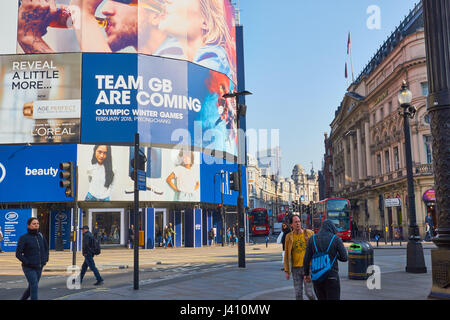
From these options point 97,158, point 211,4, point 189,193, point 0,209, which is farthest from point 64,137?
point 211,4

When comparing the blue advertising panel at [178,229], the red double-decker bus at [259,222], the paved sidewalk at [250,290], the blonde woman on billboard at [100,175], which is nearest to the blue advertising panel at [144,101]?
the blonde woman on billboard at [100,175]

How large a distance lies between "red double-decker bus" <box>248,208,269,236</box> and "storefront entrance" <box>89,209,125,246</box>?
26.7 meters

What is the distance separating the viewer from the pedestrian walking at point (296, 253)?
8688 mm

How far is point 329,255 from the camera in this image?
7.07 metres

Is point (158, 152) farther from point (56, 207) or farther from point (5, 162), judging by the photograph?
point (5, 162)

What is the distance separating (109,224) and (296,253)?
32.3 meters

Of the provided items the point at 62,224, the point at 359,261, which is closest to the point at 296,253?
the point at 359,261

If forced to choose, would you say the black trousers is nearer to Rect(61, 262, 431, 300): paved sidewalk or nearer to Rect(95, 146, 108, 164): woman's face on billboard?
Rect(61, 262, 431, 300): paved sidewalk

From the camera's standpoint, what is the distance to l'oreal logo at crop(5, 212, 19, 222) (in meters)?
35.5

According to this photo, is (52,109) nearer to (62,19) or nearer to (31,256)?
(62,19)

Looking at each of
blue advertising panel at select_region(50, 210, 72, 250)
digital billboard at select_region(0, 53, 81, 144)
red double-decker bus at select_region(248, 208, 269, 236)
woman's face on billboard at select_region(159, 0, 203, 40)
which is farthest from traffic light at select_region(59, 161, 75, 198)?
red double-decker bus at select_region(248, 208, 269, 236)

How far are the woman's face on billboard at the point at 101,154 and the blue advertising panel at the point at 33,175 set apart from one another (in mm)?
1706

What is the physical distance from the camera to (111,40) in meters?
39.2

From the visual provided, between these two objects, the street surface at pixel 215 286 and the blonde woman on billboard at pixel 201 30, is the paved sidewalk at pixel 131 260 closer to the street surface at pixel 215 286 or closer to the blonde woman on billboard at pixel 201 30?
the street surface at pixel 215 286
